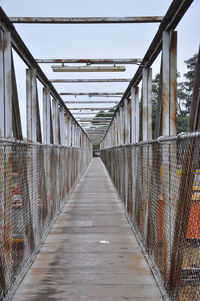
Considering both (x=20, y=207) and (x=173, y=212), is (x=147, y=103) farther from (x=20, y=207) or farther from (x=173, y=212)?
(x=173, y=212)

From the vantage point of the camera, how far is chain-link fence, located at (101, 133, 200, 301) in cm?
264

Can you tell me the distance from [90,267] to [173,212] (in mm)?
1481

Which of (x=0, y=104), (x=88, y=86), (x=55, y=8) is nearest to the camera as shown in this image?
(x=0, y=104)

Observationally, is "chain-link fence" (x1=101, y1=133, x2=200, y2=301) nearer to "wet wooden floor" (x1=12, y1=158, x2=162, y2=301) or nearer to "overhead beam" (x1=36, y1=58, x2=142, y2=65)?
"wet wooden floor" (x1=12, y1=158, x2=162, y2=301)

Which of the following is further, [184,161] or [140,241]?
[140,241]

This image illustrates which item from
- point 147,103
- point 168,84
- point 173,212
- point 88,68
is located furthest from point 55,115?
point 173,212

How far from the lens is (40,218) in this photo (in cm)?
512

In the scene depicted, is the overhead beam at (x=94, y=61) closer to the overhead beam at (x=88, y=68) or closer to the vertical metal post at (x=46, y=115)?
the overhead beam at (x=88, y=68)

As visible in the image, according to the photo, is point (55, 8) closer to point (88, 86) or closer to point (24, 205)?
point (24, 205)

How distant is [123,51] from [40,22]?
259 cm

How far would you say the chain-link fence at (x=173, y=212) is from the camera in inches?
104

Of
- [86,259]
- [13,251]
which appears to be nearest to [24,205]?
[13,251]

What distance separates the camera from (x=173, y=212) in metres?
3.17

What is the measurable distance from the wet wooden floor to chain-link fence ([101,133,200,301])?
23 centimetres
